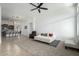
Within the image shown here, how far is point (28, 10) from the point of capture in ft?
7.95

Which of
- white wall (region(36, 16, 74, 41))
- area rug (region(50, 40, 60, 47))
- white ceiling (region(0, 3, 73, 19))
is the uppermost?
white ceiling (region(0, 3, 73, 19))

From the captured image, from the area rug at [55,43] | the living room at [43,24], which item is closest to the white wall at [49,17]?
the living room at [43,24]

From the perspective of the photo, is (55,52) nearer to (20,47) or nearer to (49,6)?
(20,47)

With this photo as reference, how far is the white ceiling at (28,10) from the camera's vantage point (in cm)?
236

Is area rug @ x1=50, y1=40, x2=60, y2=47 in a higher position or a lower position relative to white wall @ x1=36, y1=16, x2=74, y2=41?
lower

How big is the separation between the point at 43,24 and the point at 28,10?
0.55 meters

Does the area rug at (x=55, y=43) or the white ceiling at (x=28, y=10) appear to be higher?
the white ceiling at (x=28, y=10)

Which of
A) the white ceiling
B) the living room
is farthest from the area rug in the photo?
the white ceiling

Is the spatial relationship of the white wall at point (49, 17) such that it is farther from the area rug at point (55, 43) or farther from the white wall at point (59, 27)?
the area rug at point (55, 43)

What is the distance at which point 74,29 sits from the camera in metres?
2.34

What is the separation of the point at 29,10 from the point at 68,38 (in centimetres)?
125

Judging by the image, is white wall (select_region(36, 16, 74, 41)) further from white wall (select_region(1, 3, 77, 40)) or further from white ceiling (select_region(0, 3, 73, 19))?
white ceiling (select_region(0, 3, 73, 19))

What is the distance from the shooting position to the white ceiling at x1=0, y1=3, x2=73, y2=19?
236 cm

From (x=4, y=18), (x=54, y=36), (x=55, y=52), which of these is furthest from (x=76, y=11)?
(x=4, y=18)
